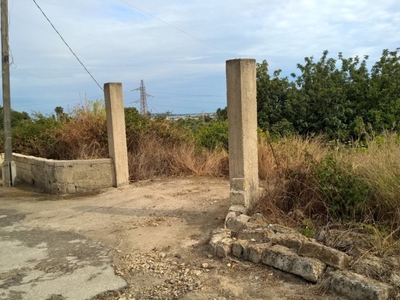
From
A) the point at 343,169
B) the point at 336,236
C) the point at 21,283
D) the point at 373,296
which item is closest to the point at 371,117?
the point at 343,169

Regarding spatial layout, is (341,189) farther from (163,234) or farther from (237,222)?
(163,234)

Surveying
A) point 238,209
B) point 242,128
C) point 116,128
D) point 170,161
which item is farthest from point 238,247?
point 170,161

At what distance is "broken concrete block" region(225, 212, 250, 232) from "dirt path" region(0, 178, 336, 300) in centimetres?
37

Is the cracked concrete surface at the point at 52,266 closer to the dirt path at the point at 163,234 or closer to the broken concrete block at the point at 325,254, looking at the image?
the dirt path at the point at 163,234

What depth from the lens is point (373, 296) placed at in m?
3.10

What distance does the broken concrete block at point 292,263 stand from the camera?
3572 mm

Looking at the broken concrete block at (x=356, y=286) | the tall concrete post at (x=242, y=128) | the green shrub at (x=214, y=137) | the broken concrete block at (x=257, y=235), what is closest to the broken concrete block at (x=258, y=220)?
the broken concrete block at (x=257, y=235)

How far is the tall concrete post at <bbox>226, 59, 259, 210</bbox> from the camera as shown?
539cm

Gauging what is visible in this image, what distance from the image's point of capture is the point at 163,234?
521 centimetres

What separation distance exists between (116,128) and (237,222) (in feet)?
14.9

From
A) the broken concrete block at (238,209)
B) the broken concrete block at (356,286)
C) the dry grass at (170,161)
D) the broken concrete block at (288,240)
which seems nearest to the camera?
the broken concrete block at (356,286)

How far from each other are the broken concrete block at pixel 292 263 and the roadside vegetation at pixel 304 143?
2.06 ft

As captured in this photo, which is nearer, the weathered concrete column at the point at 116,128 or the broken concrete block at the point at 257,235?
the broken concrete block at the point at 257,235

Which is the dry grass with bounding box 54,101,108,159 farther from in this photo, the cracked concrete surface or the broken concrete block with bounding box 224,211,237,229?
the broken concrete block with bounding box 224,211,237,229
